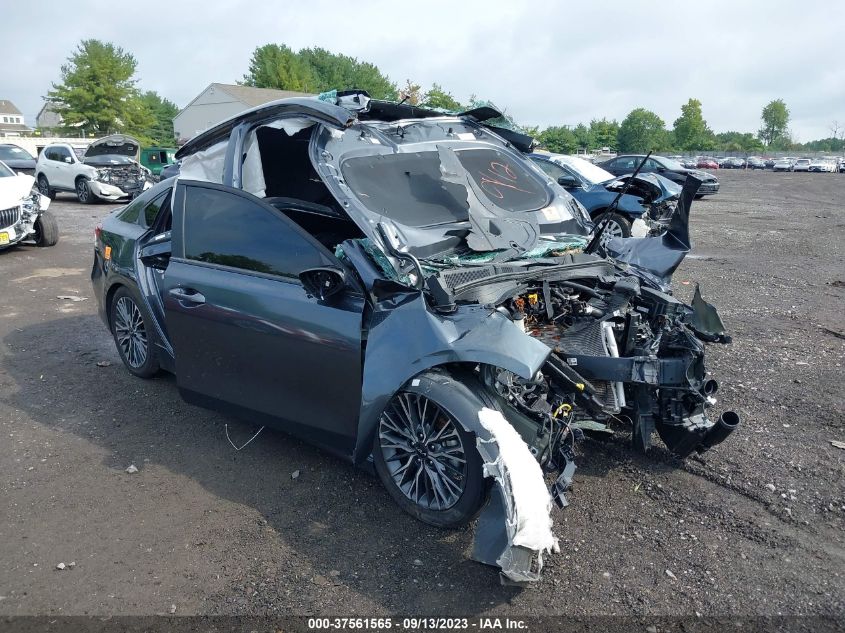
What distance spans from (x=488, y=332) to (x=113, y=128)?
183 feet

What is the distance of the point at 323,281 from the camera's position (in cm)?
356

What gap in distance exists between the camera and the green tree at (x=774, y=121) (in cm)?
11194

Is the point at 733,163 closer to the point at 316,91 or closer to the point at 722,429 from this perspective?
the point at 316,91

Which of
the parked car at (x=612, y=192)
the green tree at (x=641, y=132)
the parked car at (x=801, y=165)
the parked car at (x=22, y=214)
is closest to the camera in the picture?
the parked car at (x=22, y=214)

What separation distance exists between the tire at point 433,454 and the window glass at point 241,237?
1.00 meters

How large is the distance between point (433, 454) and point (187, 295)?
1.98 metres

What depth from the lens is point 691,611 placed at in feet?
9.22

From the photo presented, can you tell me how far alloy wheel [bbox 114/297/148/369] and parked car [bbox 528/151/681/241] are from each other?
7.19m

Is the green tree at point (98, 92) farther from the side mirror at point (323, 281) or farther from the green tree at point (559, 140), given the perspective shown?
the side mirror at point (323, 281)

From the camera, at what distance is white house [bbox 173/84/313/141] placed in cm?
5540

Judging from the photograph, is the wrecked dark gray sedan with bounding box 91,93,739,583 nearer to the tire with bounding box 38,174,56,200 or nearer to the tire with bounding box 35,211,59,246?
the tire with bounding box 35,211,59,246

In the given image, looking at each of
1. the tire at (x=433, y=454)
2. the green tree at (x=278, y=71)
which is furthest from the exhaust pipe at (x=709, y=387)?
the green tree at (x=278, y=71)

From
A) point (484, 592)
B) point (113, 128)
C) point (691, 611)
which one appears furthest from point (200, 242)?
point (113, 128)

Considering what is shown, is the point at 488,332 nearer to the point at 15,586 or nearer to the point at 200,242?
the point at 200,242
